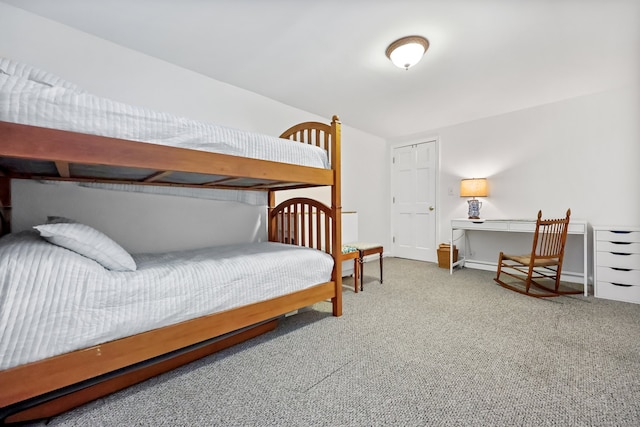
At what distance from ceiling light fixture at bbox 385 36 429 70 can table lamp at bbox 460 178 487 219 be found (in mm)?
2053

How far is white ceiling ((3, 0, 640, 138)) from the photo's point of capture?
1.70 m

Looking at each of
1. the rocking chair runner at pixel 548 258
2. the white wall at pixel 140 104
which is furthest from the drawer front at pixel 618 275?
the white wall at pixel 140 104

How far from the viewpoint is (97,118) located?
1130 millimetres

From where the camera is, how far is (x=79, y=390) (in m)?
1.12

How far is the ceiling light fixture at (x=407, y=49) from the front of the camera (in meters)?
1.97

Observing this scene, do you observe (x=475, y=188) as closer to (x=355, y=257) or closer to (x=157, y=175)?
(x=355, y=257)

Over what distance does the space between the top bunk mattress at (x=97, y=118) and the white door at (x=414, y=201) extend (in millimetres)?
3171

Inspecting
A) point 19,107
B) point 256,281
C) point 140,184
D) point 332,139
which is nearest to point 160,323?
point 256,281

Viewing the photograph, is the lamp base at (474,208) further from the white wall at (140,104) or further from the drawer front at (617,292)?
the white wall at (140,104)

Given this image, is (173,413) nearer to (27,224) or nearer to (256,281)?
(256,281)

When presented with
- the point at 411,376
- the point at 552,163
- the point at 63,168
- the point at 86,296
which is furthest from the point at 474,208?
the point at 63,168

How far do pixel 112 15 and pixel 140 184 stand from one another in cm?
114

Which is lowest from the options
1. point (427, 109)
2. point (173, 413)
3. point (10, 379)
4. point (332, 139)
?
point (173, 413)

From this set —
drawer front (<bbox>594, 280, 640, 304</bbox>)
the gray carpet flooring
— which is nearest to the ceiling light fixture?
the gray carpet flooring
